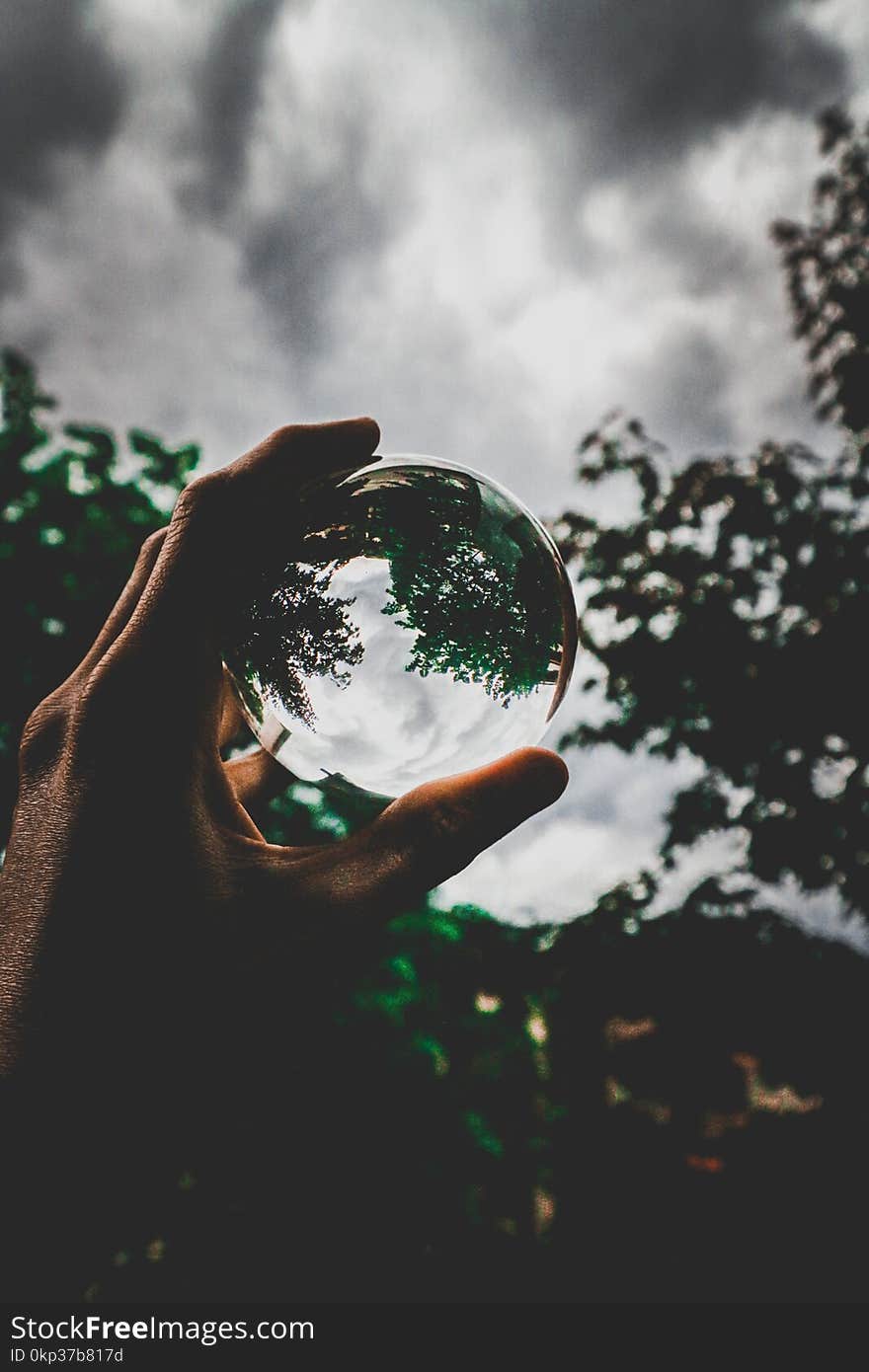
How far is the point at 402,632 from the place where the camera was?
1.65 meters

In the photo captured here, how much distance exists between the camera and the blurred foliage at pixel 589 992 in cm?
412

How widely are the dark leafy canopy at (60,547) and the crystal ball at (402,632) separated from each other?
3934mm

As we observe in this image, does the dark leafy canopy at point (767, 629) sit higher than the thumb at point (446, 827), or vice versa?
the dark leafy canopy at point (767, 629)

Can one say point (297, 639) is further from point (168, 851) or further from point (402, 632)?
point (168, 851)

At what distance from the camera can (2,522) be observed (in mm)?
5824

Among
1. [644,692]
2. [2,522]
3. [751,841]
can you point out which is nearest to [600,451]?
[644,692]

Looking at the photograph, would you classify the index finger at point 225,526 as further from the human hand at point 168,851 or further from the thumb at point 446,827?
the thumb at point 446,827

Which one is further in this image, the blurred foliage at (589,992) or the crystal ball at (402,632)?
the blurred foliage at (589,992)

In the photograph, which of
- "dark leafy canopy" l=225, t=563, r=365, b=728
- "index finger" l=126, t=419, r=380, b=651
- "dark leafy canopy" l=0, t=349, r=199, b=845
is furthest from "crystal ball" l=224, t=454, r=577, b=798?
"dark leafy canopy" l=0, t=349, r=199, b=845

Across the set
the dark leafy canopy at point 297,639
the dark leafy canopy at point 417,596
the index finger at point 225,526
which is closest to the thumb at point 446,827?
the dark leafy canopy at point 417,596

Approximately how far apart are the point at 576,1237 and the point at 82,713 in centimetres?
1430

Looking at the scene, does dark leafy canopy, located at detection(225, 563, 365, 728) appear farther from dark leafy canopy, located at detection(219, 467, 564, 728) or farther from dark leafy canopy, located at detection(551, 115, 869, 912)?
dark leafy canopy, located at detection(551, 115, 869, 912)

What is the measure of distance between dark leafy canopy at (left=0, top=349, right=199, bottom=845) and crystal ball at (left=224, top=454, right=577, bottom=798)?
155 inches

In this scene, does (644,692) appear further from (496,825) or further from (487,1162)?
(496,825)
